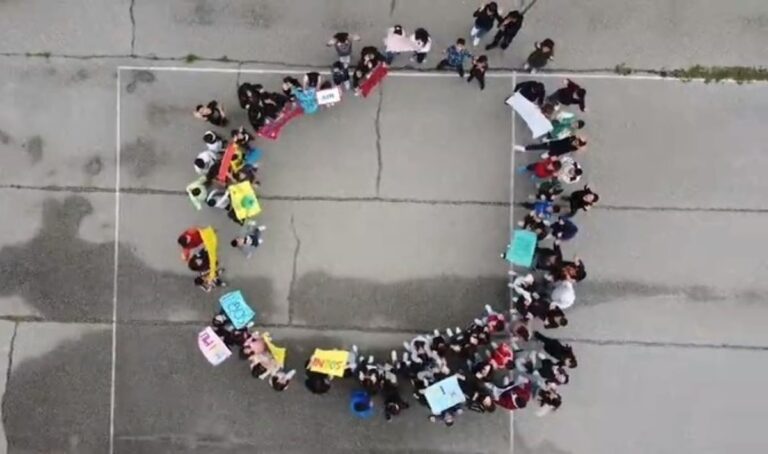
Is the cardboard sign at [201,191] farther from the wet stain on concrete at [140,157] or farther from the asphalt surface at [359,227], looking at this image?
the wet stain on concrete at [140,157]

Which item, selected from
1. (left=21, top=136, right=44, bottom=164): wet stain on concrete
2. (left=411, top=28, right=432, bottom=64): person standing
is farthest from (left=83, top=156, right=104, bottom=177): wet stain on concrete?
(left=411, top=28, right=432, bottom=64): person standing

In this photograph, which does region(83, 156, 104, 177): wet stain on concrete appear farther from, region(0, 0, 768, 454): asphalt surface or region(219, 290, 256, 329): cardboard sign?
region(219, 290, 256, 329): cardboard sign

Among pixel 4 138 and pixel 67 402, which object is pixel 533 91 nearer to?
pixel 4 138

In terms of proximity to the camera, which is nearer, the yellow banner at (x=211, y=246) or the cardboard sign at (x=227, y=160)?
the cardboard sign at (x=227, y=160)

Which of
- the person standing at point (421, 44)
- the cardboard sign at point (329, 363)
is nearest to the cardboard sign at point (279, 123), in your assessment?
the person standing at point (421, 44)

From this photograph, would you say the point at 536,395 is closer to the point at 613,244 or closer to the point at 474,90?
the point at 613,244

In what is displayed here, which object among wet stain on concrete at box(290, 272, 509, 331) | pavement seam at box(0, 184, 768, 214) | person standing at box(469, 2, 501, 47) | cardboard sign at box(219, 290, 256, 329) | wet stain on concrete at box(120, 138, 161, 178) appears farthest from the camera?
wet stain on concrete at box(120, 138, 161, 178)
